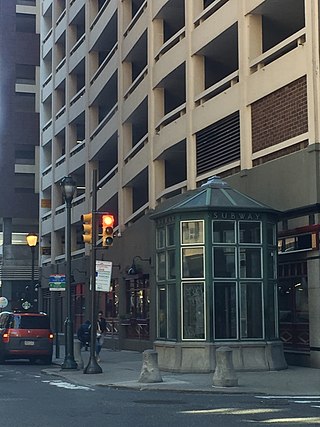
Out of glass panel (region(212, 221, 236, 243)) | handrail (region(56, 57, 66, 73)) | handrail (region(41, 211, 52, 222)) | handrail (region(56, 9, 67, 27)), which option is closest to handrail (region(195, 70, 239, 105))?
glass panel (region(212, 221, 236, 243))

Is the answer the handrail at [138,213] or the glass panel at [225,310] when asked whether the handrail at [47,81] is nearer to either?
the handrail at [138,213]

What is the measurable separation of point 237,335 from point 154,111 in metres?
13.1

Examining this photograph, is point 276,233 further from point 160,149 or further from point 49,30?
point 49,30

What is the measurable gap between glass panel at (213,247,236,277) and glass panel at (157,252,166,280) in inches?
79.9

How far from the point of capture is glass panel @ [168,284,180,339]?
21180 millimetres

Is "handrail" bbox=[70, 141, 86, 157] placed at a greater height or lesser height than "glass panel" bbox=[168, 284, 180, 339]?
greater

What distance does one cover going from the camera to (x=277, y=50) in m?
22.3

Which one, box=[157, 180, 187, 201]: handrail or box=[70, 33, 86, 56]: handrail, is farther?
box=[70, 33, 86, 56]: handrail

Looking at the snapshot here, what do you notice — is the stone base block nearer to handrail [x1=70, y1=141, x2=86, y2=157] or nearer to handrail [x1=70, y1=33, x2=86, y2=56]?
handrail [x1=70, y1=141, x2=86, y2=157]

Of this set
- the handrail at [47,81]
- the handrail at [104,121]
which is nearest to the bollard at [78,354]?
the handrail at [104,121]

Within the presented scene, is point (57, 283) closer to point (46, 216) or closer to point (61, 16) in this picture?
point (46, 216)

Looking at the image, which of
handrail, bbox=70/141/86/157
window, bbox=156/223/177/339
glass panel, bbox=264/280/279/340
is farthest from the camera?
handrail, bbox=70/141/86/157

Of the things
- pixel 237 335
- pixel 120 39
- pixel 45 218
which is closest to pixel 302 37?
pixel 237 335

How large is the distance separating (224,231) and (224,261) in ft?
2.64
